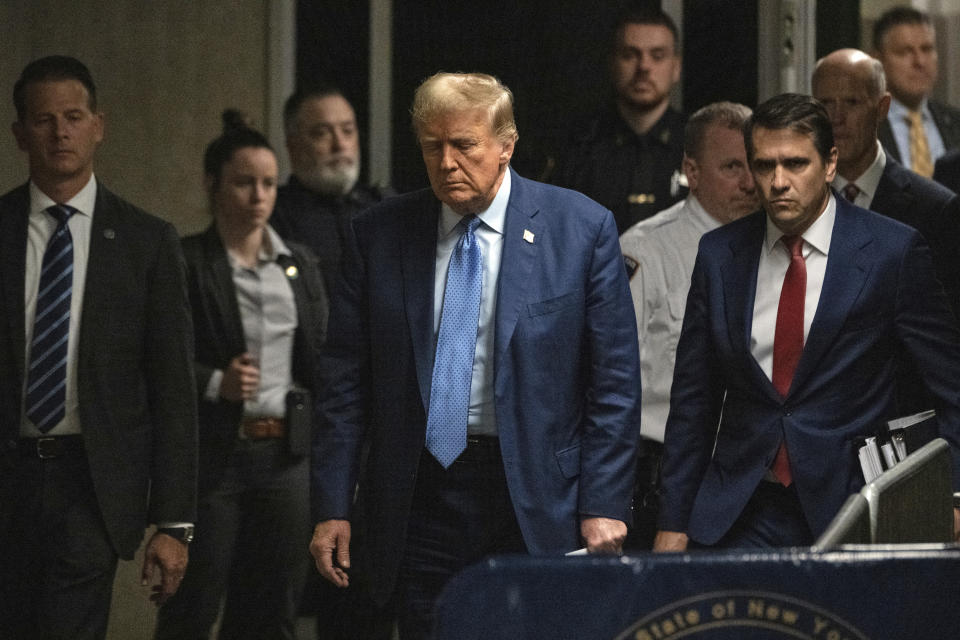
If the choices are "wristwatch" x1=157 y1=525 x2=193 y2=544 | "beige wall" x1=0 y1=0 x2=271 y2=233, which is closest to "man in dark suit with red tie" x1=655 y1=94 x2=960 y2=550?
"wristwatch" x1=157 y1=525 x2=193 y2=544

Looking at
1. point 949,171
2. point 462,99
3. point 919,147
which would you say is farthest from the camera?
point 919,147

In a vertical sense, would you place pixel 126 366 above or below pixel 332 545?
above

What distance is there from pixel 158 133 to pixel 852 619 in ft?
14.0

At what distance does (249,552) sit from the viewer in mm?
4547

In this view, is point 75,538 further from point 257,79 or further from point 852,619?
point 257,79

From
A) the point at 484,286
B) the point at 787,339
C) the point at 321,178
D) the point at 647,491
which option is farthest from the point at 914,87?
the point at 484,286

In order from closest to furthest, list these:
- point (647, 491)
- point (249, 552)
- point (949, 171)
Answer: point (647, 491), point (249, 552), point (949, 171)

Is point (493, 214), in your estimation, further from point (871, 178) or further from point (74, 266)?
point (871, 178)

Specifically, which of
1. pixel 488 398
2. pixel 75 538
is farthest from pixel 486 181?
pixel 75 538

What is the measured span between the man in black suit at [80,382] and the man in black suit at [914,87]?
132 inches

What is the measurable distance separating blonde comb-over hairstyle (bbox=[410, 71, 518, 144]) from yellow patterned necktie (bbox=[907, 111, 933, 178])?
3.38 meters

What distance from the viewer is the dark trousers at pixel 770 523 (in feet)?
10.6

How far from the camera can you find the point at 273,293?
15.2ft

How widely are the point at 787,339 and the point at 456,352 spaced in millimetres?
655
